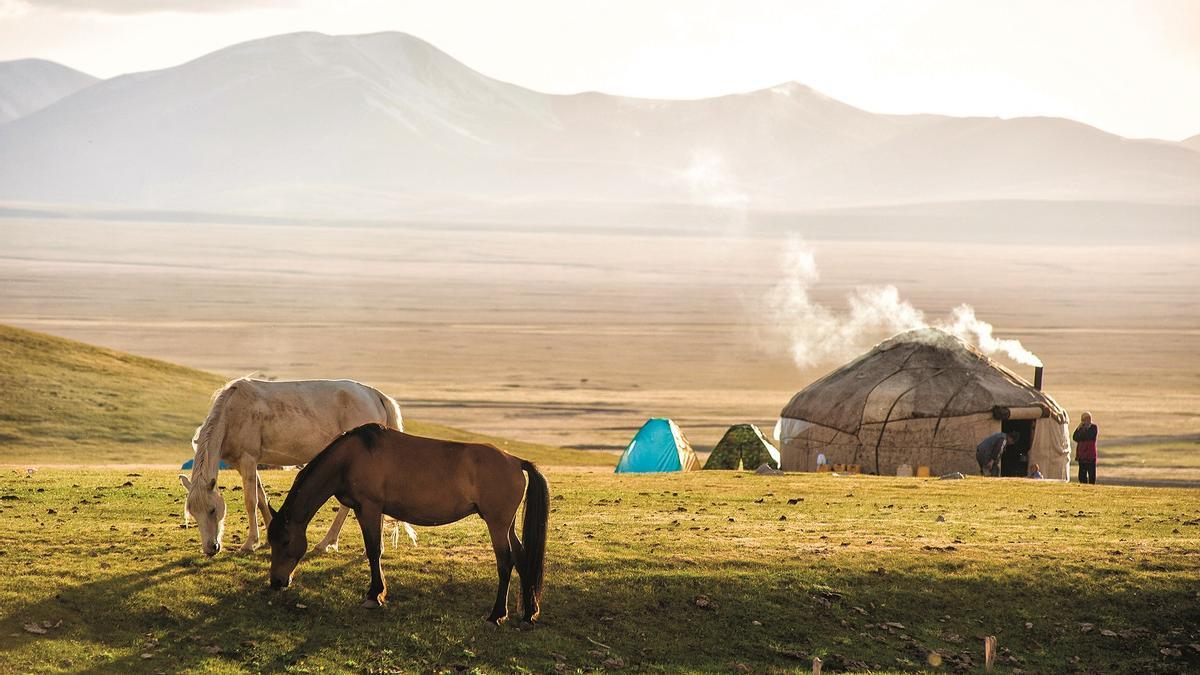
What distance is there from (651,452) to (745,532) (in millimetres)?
21516

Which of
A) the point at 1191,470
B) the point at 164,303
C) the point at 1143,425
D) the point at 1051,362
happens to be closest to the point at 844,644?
the point at 1191,470

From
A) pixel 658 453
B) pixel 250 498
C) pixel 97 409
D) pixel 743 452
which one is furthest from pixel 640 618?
pixel 97 409

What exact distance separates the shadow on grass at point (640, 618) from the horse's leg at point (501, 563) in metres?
0.22

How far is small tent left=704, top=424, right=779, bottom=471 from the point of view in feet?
136

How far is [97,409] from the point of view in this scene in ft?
149

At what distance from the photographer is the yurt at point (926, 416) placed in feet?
121

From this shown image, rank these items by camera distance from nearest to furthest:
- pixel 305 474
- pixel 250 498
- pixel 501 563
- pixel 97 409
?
pixel 501 563 < pixel 305 474 < pixel 250 498 < pixel 97 409

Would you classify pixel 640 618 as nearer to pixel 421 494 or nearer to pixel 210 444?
pixel 421 494

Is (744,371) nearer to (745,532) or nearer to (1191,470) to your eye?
(1191,470)

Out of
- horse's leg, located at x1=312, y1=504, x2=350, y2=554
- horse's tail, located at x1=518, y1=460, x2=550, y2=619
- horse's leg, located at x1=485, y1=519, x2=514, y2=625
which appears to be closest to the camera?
horse's tail, located at x1=518, y1=460, x2=550, y2=619

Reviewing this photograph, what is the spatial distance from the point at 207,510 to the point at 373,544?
2.31m

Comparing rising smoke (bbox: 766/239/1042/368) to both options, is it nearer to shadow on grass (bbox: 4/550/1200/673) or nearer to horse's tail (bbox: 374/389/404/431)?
shadow on grass (bbox: 4/550/1200/673)

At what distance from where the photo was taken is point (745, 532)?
2078 centimetres

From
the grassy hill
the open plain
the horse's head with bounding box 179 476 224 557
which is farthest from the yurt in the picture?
the horse's head with bounding box 179 476 224 557
